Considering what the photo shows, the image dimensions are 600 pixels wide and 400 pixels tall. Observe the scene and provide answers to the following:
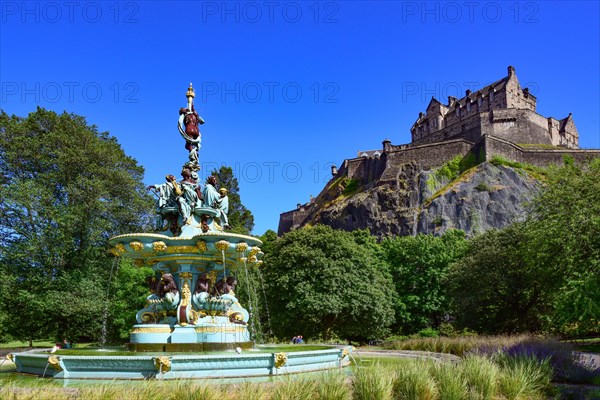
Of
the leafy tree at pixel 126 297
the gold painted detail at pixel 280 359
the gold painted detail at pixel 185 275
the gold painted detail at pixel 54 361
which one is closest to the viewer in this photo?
the gold painted detail at pixel 54 361

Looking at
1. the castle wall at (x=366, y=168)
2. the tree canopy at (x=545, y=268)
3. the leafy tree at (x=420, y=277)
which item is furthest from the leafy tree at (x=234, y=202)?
the castle wall at (x=366, y=168)

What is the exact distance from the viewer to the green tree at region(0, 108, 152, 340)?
3036cm

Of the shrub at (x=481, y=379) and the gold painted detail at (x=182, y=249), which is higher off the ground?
the gold painted detail at (x=182, y=249)

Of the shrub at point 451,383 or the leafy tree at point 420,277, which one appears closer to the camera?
the shrub at point 451,383

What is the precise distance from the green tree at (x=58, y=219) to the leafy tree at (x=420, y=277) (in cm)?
2296

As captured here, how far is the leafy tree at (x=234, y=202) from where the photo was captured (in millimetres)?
53103

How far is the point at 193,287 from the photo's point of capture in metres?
14.4

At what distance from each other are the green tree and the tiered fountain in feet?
58.3

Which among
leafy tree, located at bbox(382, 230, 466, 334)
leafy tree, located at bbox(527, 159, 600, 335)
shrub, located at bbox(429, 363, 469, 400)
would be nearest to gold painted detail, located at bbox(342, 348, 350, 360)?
shrub, located at bbox(429, 363, 469, 400)

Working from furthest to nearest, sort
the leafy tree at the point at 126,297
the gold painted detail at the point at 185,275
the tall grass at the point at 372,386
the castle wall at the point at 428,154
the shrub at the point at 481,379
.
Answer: the castle wall at the point at 428,154 < the leafy tree at the point at 126,297 < the gold painted detail at the point at 185,275 < the shrub at the point at 481,379 < the tall grass at the point at 372,386

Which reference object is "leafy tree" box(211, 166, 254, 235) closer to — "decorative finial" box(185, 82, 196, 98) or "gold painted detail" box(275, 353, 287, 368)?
"decorative finial" box(185, 82, 196, 98)

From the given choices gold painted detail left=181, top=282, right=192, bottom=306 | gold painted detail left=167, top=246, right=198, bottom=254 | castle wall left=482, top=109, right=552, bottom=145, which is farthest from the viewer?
castle wall left=482, top=109, right=552, bottom=145

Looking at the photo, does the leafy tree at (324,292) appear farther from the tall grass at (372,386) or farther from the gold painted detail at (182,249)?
the tall grass at (372,386)

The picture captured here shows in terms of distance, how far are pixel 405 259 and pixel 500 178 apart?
3240 cm
